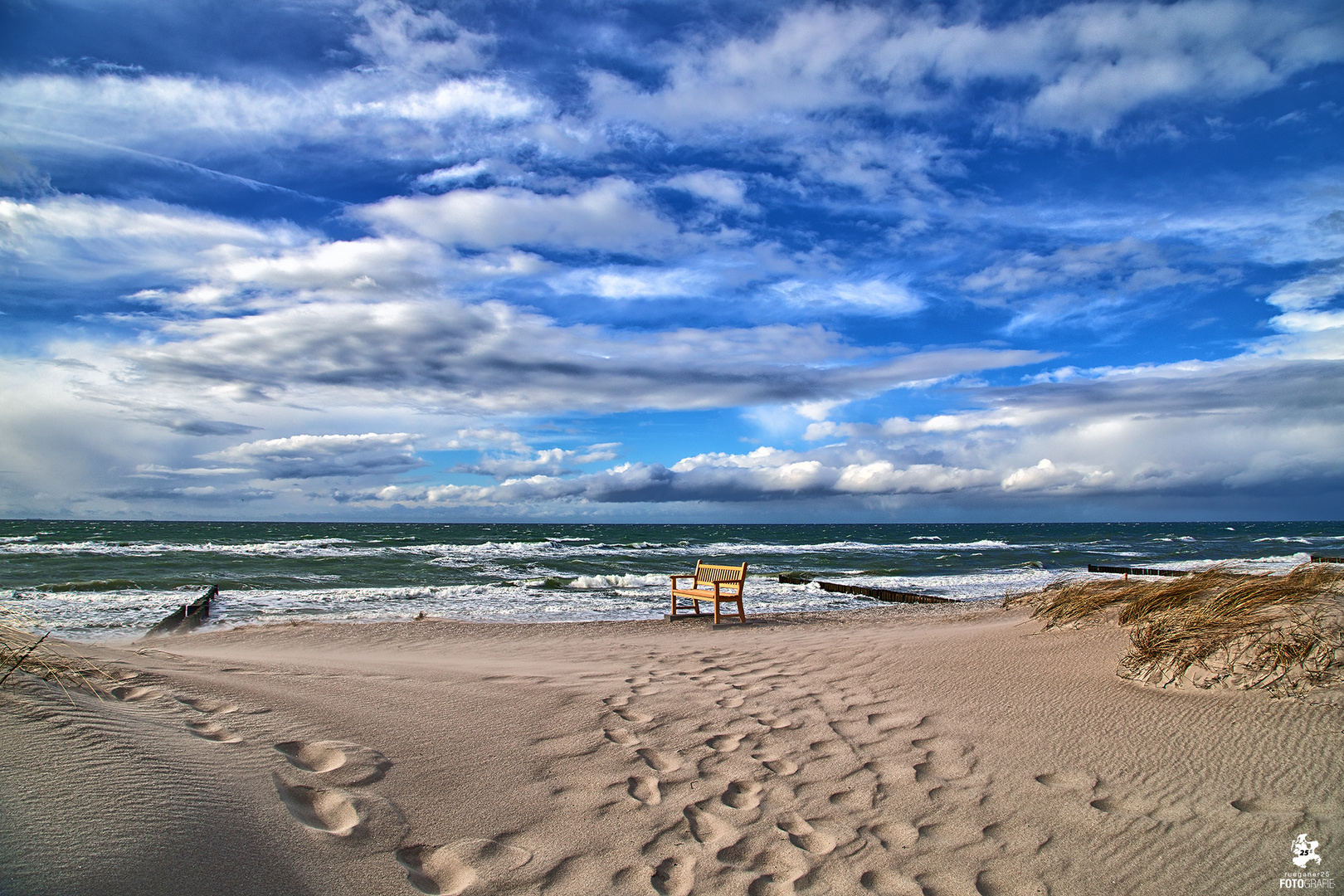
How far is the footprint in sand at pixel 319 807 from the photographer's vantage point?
3184mm

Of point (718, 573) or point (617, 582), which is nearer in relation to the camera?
point (718, 573)

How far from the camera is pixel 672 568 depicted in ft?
94.3

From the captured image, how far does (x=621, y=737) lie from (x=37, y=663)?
12.1ft

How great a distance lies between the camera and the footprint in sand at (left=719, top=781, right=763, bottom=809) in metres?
3.74

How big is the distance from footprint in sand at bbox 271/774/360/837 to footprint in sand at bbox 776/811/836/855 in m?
2.11

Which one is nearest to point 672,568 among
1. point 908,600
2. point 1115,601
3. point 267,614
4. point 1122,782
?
point 908,600

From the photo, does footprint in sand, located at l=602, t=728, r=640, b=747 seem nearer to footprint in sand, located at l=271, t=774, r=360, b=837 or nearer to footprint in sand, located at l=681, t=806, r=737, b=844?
footprint in sand, located at l=681, t=806, r=737, b=844

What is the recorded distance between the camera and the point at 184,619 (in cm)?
1287

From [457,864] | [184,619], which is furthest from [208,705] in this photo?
[184,619]

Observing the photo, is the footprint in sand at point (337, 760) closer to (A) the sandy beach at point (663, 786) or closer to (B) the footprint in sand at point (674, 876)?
(A) the sandy beach at point (663, 786)

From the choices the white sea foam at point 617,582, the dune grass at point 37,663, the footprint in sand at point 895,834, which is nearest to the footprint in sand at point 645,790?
the footprint in sand at point 895,834

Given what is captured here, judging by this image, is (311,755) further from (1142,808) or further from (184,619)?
(184,619)

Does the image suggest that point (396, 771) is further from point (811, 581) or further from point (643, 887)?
point (811, 581)

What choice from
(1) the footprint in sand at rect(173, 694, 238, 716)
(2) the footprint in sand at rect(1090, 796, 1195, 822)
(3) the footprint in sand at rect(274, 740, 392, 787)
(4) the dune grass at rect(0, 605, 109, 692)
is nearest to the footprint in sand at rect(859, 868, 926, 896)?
(2) the footprint in sand at rect(1090, 796, 1195, 822)
